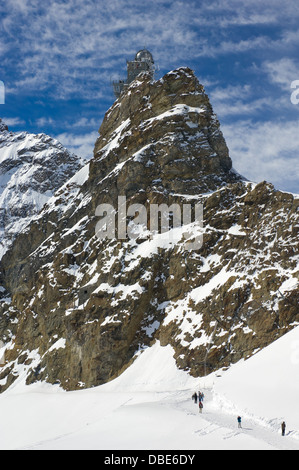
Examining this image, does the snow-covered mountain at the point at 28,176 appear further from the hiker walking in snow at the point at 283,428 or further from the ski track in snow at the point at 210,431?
the hiker walking in snow at the point at 283,428

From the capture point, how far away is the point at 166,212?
72.9 m

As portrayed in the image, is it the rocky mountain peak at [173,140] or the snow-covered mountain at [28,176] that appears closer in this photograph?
the rocky mountain peak at [173,140]

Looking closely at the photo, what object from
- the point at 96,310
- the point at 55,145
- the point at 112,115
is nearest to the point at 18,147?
the point at 55,145

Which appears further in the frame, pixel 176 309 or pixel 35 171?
pixel 35 171

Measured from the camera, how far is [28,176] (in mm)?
150500

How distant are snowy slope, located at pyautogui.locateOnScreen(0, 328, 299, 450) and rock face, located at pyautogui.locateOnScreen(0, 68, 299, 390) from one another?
3.47 m

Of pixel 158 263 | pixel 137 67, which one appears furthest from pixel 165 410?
pixel 137 67

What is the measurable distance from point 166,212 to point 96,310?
1643 centimetres

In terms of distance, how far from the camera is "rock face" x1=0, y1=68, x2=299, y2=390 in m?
58.0

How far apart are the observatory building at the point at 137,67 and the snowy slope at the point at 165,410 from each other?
64.1m

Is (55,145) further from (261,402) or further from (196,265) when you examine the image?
(261,402)

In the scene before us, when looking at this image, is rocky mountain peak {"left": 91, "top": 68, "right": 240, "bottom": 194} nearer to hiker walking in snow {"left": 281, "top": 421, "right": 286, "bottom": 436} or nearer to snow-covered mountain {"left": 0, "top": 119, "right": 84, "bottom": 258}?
hiker walking in snow {"left": 281, "top": 421, "right": 286, "bottom": 436}

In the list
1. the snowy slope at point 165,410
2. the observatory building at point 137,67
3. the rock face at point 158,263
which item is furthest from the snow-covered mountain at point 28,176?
the snowy slope at point 165,410

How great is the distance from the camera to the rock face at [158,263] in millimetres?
58031
